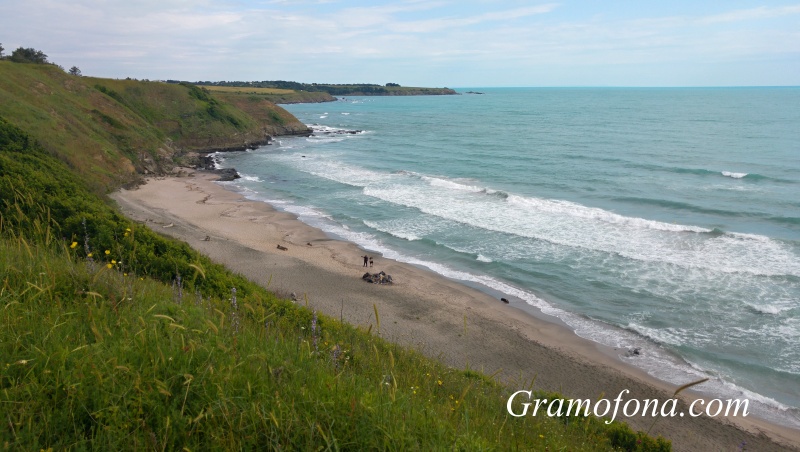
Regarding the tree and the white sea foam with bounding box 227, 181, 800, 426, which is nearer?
the white sea foam with bounding box 227, 181, 800, 426

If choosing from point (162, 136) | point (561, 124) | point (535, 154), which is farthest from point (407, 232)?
point (561, 124)

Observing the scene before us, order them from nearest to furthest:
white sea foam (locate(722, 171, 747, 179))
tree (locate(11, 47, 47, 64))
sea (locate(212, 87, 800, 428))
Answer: sea (locate(212, 87, 800, 428)), white sea foam (locate(722, 171, 747, 179)), tree (locate(11, 47, 47, 64))

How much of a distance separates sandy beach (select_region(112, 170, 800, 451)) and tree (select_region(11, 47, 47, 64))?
37.9 m

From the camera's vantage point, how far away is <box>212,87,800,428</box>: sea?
56.5ft

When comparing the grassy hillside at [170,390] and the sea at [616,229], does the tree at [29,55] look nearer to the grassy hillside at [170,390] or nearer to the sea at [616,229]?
the sea at [616,229]

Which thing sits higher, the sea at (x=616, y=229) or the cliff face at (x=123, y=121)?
the cliff face at (x=123, y=121)

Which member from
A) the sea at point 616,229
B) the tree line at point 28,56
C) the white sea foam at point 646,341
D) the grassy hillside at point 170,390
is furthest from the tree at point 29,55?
the grassy hillside at point 170,390

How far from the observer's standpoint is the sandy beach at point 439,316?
43.1ft

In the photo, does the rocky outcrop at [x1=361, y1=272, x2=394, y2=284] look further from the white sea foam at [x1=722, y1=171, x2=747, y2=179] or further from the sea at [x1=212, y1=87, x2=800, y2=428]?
the white sea foam at [x1=722, y1=171, x2=747, y2=179]

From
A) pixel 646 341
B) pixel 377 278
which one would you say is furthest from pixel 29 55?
pixel 646 341

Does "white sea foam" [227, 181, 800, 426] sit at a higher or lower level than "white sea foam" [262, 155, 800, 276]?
lower

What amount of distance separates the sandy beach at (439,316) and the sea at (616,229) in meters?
1.04

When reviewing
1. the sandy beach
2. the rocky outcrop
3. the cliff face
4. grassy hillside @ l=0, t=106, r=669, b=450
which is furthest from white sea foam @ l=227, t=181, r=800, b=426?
the cliff face

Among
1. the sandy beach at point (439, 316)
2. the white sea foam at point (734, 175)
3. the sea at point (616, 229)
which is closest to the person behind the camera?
the sandy beach at point (439, 316)
